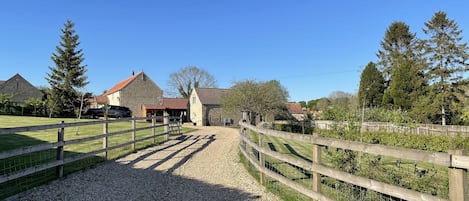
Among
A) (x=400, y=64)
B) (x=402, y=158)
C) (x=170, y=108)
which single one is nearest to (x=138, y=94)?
(x=170, y=108)

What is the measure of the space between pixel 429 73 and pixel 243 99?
2108cm

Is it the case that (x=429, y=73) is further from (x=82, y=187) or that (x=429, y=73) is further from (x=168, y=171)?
(x=82, y=187)

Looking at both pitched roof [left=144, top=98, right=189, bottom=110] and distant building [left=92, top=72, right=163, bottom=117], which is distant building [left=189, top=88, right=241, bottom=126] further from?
distant building [left=92, top=72, right=163, bottom=117]

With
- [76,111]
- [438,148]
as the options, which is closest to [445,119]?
[438,148]

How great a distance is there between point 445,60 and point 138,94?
40909 millimetres

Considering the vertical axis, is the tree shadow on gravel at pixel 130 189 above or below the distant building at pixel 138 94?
below

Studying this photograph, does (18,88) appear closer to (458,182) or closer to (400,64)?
(400,64)

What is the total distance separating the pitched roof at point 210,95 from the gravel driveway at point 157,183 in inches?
1361

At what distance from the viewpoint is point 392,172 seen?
5.39 meters

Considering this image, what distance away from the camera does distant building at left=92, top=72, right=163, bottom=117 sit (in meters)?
45.6

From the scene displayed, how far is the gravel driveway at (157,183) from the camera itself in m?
5.35

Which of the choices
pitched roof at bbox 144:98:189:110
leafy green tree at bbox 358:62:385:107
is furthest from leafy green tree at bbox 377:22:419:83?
pitched roof at bbox 144:98:189:110

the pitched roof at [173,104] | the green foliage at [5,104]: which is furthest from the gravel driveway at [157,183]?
the pitched roof at [173,104]

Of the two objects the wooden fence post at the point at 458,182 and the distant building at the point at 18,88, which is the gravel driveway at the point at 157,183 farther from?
the distant building at the point at 18,88
